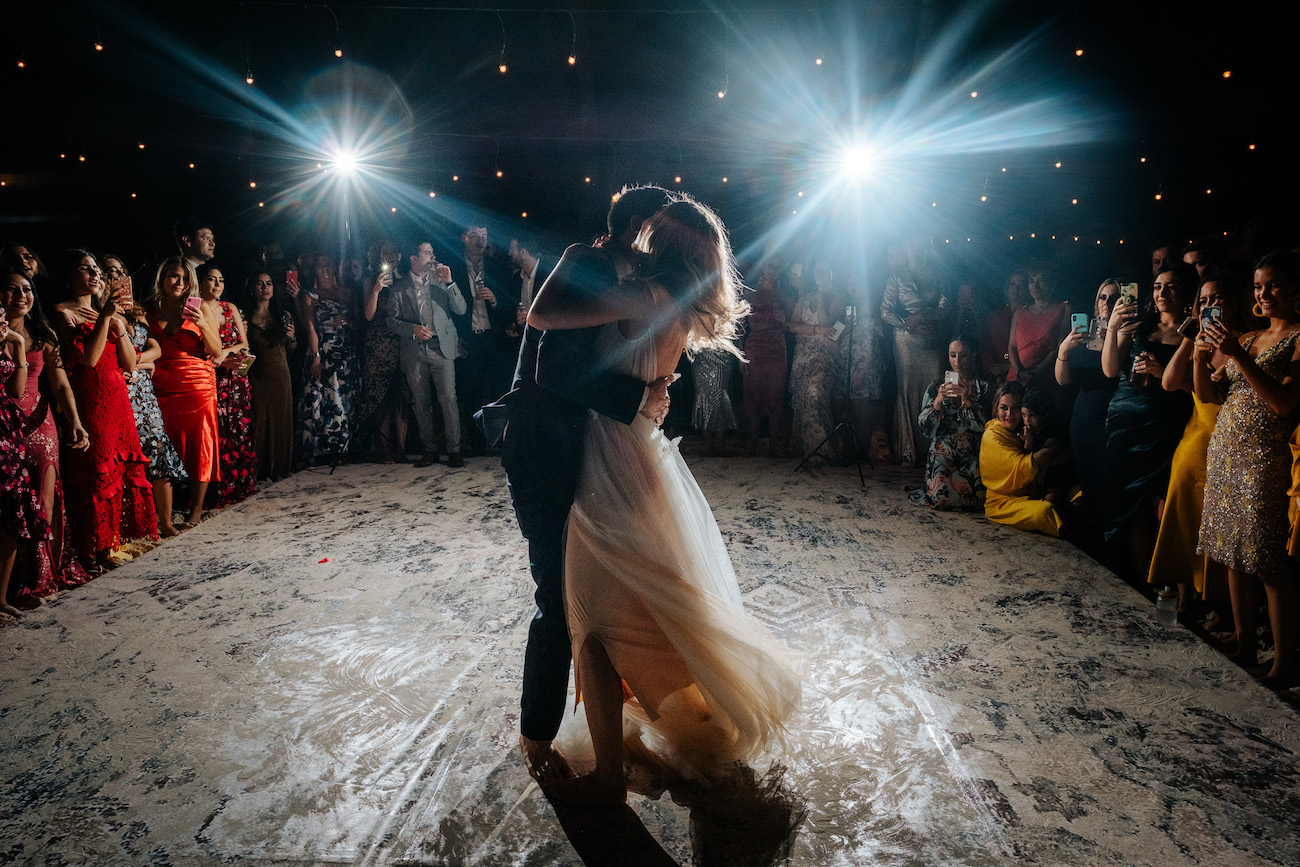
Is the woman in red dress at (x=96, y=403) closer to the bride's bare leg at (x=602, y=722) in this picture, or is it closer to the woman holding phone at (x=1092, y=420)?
the bride's bare leg at (x=602, y=722)

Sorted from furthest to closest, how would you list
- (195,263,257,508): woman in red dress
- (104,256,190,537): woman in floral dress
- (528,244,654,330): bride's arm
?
(195,263,257,508): woman in red dress
(104,256,190,537): woman in floral dress
(528,244,654,330): bride's arm

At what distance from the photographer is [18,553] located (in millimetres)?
3107

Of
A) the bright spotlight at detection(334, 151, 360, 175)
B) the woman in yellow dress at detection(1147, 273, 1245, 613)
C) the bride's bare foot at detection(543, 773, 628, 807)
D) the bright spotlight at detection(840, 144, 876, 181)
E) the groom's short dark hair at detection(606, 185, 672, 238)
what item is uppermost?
the bright spotlight at detection(334, 151, 360, 175)

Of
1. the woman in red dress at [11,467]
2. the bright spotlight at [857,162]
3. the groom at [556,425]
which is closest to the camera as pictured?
the groom at [556,425]

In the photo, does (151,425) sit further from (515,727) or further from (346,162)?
(346,162)

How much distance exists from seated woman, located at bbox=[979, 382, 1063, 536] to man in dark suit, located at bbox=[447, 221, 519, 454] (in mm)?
4125

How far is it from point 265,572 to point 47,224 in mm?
4336

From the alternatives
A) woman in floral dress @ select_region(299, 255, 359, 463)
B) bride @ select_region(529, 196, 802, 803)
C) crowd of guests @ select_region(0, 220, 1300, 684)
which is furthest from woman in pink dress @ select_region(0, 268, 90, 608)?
bride @ select_region(529, 196, 802, 803)

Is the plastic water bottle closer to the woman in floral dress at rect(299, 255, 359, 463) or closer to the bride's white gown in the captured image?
the bride's white gown

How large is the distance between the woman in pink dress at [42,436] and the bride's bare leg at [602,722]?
2.89m

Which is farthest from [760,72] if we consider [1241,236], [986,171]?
[1241,236]

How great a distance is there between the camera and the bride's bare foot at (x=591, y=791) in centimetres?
178

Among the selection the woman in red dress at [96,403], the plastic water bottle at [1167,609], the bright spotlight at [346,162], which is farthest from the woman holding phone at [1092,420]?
the bright spotlight at [346,162]

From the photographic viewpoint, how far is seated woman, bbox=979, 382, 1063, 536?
3.96 metres
